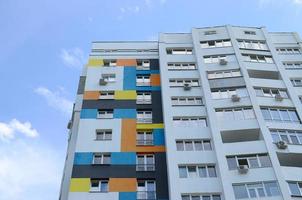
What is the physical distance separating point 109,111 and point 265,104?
12.2 m

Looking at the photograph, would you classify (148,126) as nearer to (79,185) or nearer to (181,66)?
(79,185)

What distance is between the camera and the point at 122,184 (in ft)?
83.9

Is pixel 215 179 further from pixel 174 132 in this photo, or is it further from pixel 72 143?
pixel 72 143

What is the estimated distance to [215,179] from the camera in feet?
81.4

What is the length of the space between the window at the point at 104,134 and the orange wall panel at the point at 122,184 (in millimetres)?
3852

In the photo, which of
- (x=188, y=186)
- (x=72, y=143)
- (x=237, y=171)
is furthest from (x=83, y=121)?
(x=237, y=171)

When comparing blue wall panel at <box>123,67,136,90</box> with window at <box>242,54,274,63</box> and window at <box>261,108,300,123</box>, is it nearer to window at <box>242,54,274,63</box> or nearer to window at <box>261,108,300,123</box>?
window at <box>242,54,274,63</box>

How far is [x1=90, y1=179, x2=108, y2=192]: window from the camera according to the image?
2548 cm

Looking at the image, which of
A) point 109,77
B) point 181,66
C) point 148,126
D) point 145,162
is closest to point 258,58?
point 181,66

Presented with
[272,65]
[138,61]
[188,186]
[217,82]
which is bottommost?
[188,186]

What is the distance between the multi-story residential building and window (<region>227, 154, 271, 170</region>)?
0.06 m

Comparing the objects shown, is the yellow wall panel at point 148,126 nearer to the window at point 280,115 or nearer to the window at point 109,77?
the window at point 109,77

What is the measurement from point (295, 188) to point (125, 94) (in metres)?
15.0

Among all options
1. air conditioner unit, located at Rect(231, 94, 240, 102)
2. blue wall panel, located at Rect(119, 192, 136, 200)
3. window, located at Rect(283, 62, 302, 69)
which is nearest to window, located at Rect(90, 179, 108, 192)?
blue wall panel, located at Rect(119, 192, 136, 200)
